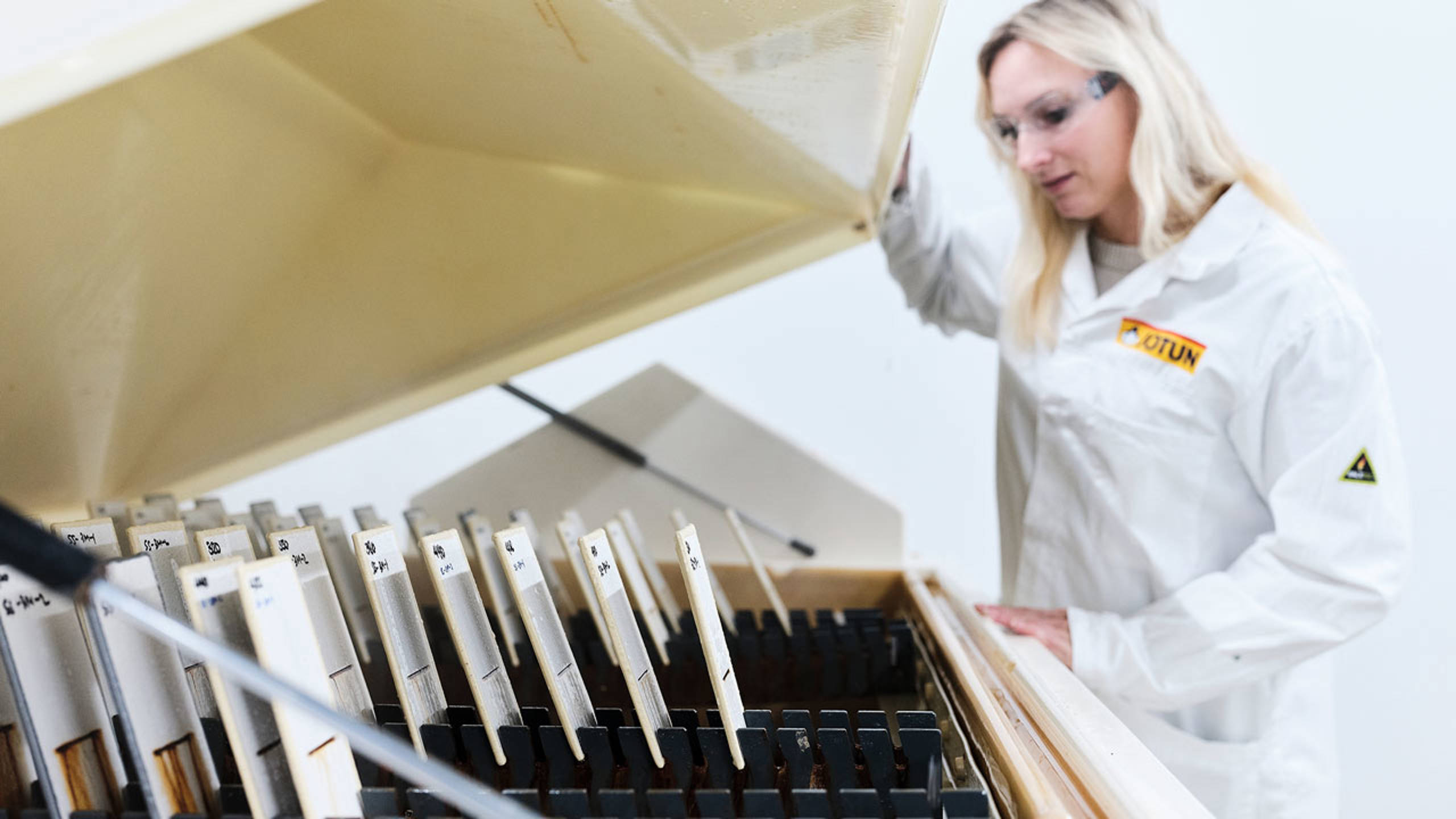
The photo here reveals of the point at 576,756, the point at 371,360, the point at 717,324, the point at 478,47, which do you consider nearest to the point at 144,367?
the point at 371,360

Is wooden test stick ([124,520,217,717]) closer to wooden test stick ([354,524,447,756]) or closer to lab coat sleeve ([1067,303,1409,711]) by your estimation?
wooden test stick ([354,524,447,756])

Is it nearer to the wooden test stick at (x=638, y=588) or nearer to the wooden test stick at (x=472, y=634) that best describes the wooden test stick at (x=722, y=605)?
the wooden test stick at (x=638, y=588)

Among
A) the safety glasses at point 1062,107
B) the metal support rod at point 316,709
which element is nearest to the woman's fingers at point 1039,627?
the safety glasses at point 1062,107

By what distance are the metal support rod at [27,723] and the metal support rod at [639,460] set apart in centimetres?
95

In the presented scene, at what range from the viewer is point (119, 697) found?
0.53 m

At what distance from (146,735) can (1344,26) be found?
7.56 feet

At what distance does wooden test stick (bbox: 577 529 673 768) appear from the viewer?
0.67 metres

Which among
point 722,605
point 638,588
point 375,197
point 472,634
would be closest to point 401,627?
point 472,634

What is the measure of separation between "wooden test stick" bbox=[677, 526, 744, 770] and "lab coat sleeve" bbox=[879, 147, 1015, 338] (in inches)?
41.1

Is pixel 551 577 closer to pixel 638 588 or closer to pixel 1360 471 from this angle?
pixel 638 588

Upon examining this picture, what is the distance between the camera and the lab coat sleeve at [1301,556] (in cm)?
116

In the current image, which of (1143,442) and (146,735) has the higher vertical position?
(146,735)

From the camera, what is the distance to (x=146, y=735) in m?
0.56

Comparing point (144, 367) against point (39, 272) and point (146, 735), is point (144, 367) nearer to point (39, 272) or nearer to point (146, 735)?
point (39, 272)
